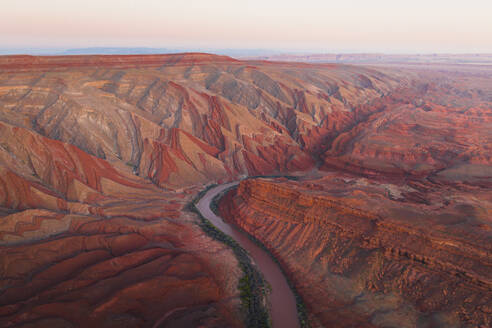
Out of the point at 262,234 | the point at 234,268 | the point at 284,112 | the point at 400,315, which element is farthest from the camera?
the point at 284,112

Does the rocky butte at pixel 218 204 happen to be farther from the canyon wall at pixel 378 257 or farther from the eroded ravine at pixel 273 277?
the eroded ravine at pixel 273 277

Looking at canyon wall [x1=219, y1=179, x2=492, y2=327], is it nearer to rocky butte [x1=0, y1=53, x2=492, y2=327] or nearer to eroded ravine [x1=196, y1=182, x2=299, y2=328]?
rocky butte [x1=0, y1=53, x2=492, y2=327]

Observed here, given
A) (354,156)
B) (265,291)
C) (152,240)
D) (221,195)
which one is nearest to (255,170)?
(221,195)

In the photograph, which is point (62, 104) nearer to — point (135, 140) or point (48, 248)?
point (135, 140)

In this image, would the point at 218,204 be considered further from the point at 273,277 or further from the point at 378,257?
the point at 378,257

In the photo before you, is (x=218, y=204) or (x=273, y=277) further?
(x=218, y=204)

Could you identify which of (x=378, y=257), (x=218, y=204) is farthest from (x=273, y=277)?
(x=218, y=204)
